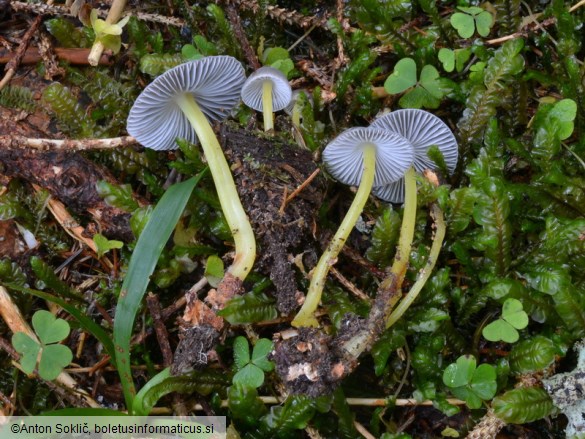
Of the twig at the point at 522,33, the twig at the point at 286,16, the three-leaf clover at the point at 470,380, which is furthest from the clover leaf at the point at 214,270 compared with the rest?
the twig at the point at 522,33

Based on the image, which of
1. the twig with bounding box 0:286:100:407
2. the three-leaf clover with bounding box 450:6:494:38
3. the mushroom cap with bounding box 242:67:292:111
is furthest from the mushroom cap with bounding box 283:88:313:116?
the twig with bounding box 0:286:100:407

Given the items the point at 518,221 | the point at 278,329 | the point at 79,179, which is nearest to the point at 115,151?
the point at 79,179

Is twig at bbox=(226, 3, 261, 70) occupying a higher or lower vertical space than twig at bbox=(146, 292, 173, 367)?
higher

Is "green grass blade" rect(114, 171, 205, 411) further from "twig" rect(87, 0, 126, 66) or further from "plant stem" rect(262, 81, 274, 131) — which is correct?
"twig" rect(87, 0, 126, 66)

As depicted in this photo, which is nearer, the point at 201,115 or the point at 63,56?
the point at 201,115

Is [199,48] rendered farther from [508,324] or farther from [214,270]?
[508,324]

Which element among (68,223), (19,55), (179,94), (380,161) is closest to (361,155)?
(380,161)

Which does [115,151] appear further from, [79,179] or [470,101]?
[470,101]
